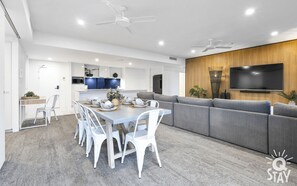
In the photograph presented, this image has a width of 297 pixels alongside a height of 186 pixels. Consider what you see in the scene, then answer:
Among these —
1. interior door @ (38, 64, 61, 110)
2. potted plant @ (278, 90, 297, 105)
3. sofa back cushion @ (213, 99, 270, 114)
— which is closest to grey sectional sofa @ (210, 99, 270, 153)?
sofa back cushion @ (213, 99, 270, 114)

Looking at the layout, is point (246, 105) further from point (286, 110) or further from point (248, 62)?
point (248, 62)

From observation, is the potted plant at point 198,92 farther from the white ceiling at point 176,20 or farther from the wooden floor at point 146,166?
the wooden floor at point 146,166

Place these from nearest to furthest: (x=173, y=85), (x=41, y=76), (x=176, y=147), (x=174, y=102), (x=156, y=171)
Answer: (x=156, y=171) → (x=176, y=147) → (x=174, y=102) → (x=41, y=76) → (x=173, y=85)

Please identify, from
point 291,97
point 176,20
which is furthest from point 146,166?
point 291,97

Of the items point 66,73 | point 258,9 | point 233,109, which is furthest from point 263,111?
point 66,73

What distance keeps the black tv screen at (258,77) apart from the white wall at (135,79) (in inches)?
204

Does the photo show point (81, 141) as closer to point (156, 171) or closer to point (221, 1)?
point (156, 171)

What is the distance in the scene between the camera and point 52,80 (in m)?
6.56

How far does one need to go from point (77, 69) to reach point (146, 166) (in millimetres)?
6395

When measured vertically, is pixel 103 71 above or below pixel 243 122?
above

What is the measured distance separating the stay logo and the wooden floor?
6 centimetres

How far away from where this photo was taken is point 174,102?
13.8 feet

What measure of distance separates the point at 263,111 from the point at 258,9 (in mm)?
2009

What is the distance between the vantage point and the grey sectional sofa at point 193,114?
3.45 meters
